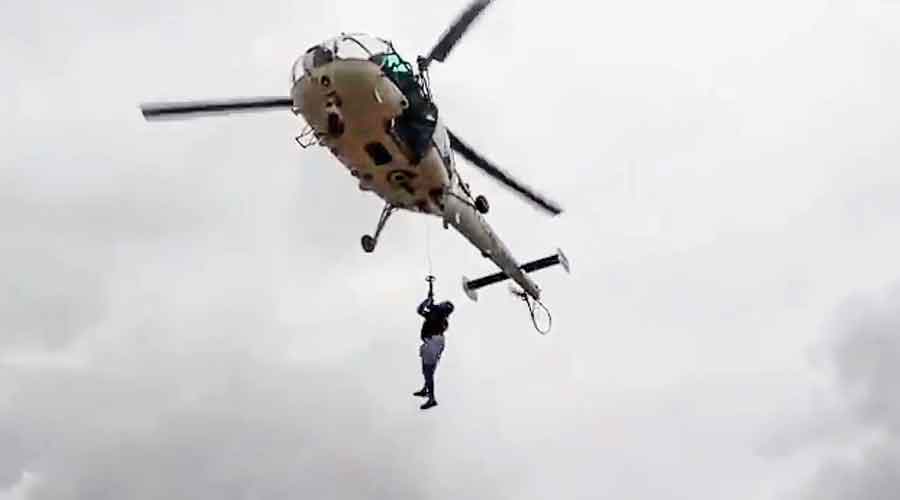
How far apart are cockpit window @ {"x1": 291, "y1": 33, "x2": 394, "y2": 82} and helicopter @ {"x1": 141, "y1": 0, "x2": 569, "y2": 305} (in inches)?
1.0

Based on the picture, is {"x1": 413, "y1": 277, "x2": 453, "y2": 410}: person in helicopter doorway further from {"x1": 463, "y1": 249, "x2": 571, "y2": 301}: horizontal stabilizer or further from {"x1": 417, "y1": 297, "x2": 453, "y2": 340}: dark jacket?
{"x1": 463, "y1": 249, "x2": 571, "y2": 301}: horizontal stabilizer

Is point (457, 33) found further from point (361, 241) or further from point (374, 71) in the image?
point (361, 241)

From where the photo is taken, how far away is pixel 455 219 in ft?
133

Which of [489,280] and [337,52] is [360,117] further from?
[489,280]

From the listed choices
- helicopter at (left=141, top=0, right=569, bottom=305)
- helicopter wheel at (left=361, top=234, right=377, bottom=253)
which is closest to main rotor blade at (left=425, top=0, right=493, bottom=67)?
helicopter at (left=141, top=0, right=569, bottom=305)

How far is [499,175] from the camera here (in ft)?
142

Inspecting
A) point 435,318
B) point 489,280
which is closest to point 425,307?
point 435,318

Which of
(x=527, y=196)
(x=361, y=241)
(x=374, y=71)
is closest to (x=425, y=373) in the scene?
(x=361, y=241)

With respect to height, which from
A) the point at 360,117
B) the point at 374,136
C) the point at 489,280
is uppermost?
the point at 360,117

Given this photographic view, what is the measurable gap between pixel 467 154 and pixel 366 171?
22.9 feet

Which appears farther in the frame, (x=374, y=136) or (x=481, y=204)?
(x=481, y=204)

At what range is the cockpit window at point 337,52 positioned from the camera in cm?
3375

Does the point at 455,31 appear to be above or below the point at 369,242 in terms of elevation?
above

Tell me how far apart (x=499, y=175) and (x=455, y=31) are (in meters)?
8.56
